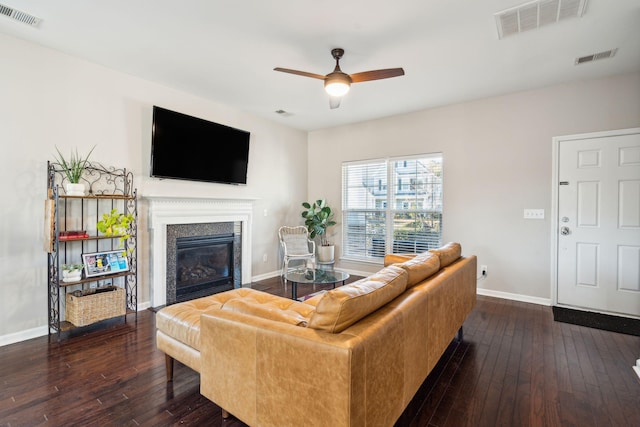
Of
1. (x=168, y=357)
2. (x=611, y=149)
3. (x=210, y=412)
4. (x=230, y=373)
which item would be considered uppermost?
(x=611, y=149)

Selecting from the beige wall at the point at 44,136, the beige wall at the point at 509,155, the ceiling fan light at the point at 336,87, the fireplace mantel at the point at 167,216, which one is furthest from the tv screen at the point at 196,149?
the beige wall at the point at 509,155

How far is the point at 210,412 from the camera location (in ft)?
6.16

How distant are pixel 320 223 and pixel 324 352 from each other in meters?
4.31

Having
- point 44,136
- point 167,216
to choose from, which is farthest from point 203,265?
point 44,136

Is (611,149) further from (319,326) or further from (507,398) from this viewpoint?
(319,326)

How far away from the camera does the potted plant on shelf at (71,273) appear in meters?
2.91

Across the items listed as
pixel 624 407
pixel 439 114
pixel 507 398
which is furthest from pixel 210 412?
pixel 439 114

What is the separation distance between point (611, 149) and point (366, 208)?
326 centimetres

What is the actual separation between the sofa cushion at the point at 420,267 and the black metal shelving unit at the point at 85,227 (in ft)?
9.36

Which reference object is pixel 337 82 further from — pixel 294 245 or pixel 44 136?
pixel 294 245

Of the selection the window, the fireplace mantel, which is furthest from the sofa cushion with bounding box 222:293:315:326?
the window

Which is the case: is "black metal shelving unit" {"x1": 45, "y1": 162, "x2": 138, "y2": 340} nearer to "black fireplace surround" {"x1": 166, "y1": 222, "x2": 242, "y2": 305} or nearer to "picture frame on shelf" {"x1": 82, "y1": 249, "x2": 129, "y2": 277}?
"picture frame on shelf" {"x1": 82, "y1": 249, "x2": 129, "y2": 277}

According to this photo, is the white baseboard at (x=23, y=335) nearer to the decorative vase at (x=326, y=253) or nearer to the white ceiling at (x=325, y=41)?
the white ceiling at (x=325, y=41)

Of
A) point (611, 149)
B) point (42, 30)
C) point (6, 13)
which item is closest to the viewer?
point (6, 13)
